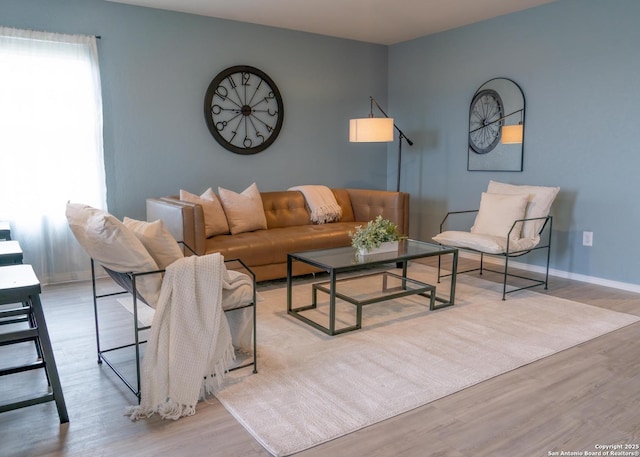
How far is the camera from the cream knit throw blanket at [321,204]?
16.3 ft

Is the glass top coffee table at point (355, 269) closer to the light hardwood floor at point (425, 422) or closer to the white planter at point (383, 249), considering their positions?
the white planter at point (383, 249)

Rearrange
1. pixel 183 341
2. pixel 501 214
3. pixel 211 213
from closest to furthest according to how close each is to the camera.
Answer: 1. pixel 183 341
2. pixel 211 213
3. pixel 501 214

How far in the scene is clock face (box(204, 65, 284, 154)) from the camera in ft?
16.5

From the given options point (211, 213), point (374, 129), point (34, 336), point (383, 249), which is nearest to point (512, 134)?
point (374, 129)

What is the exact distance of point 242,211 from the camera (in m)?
4.46

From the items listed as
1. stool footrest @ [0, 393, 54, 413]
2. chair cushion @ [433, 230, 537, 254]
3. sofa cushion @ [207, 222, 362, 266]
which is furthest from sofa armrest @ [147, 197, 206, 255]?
Answer: chair cushion @ [433, 230, 537, 254]

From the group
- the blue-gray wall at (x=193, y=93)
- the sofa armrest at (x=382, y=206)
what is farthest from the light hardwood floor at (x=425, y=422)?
the blue-gray wall at (x=193, y=93)

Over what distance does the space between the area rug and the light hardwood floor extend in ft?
0.29

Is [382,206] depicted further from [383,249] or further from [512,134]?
[512,134]

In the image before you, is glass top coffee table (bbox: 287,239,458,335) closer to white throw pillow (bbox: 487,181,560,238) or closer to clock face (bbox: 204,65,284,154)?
white throw pillow (bbox: 487,181,560,238)

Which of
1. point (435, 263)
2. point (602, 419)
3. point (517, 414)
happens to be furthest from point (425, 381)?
point (435, 263)

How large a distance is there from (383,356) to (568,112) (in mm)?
3151

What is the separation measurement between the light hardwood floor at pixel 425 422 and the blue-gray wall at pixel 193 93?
2.45 meters

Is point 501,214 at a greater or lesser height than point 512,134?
lesser
